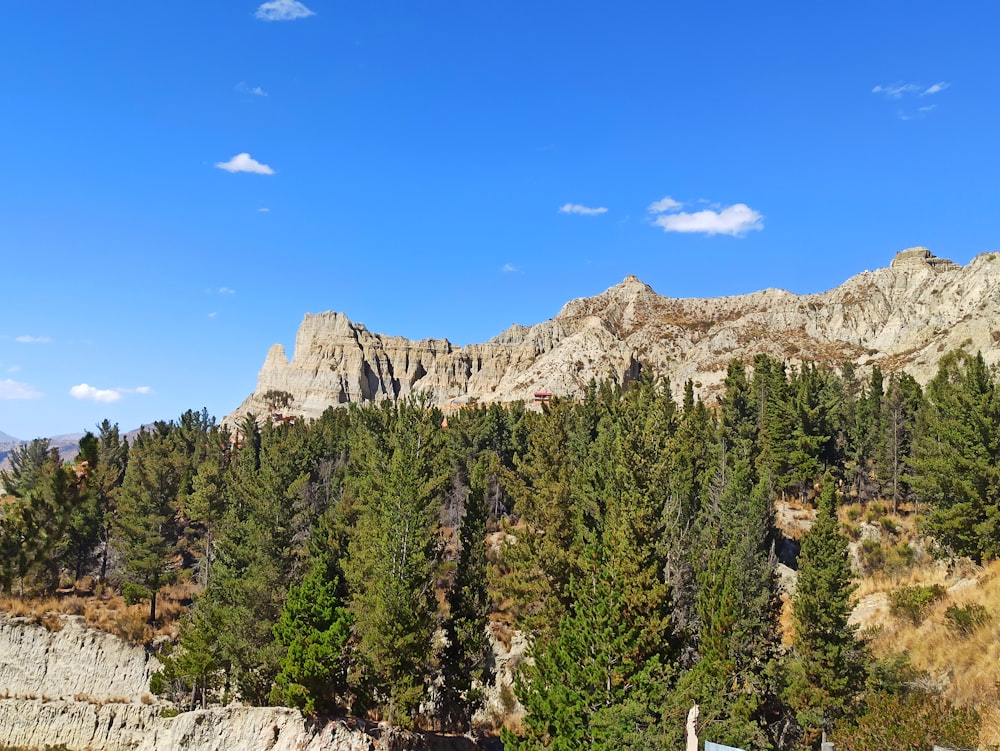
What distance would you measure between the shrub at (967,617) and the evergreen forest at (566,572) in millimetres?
2399

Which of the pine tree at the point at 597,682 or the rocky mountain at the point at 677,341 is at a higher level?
the rocky mountain at the point at 677,341

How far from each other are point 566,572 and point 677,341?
130677 mm

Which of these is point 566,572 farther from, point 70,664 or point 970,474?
point 70,664

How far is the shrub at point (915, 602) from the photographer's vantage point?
85.9ft

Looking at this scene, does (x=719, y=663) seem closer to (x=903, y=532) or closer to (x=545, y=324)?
(x=903, y=532)

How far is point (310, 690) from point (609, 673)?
47.3 feet

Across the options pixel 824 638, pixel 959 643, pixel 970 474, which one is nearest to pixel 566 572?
pixel 824 638

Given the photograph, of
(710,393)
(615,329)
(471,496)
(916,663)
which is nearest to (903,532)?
(916,663)

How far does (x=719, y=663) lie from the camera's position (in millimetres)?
19875

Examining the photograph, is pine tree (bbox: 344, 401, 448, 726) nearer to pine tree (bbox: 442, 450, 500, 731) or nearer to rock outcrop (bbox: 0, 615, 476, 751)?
pine tree (bbox: 442, 450, 500, 731)

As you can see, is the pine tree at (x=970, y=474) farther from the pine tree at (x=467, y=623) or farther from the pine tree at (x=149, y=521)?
the pine tree at (x=149, y=521)

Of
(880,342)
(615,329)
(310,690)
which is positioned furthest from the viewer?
(615,329)

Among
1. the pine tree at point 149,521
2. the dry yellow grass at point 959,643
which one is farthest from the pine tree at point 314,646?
the pine tree at point 149,521

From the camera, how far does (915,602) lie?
26.7 m
